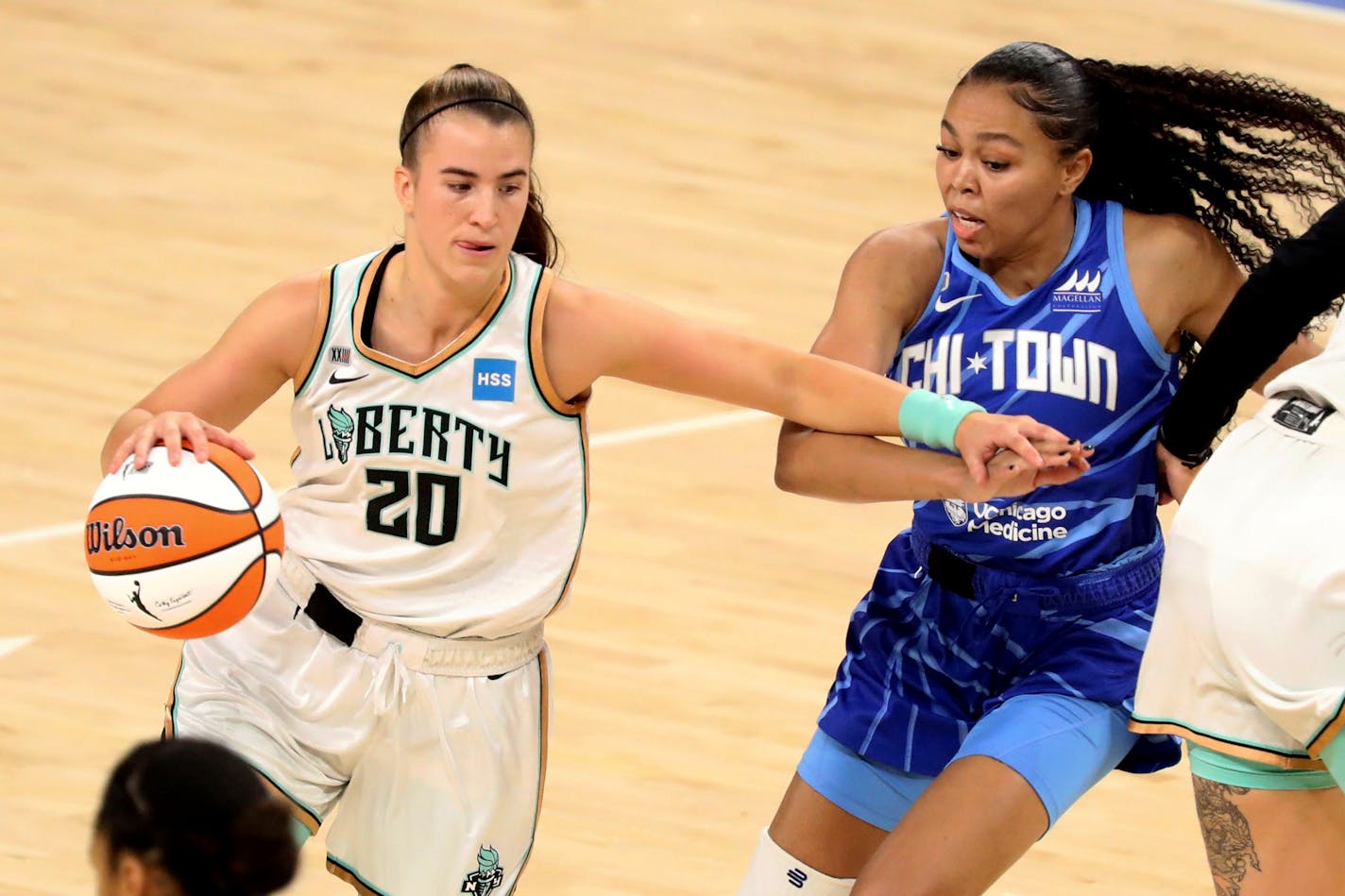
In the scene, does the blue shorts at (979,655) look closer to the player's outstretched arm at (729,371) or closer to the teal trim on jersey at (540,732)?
the player's outstretched arm at (729,371)

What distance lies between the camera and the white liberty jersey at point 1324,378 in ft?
11.4

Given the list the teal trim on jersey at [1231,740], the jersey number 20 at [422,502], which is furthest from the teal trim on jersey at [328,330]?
the teal trim on jersey at [1231,740]

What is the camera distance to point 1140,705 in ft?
12.4

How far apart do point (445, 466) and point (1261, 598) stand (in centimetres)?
153

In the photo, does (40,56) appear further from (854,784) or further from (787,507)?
(854,784)

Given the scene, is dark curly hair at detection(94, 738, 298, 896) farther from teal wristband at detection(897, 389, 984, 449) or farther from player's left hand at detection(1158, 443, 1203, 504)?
player's left hand at detection(1158, 443, 1203, 504)

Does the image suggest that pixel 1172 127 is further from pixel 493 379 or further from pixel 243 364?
pixel 243 364

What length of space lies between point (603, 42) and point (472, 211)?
9254 mm

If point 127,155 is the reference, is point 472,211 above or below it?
above

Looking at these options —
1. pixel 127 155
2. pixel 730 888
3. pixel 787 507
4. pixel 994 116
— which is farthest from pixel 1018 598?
pixel 127 155

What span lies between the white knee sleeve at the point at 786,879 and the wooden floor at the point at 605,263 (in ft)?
2.02

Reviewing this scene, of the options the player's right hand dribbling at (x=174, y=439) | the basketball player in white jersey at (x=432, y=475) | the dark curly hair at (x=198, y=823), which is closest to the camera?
the dark curly hair at (x=198, y=823)

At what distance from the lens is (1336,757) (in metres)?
3.41

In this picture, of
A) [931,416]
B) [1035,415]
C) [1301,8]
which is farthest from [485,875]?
[1301,8]
